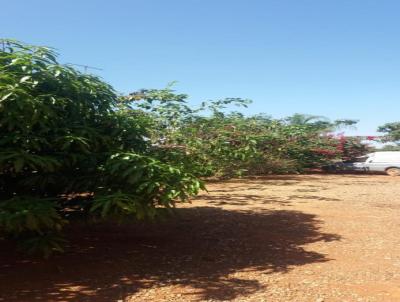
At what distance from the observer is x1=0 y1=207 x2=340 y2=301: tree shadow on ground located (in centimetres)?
391

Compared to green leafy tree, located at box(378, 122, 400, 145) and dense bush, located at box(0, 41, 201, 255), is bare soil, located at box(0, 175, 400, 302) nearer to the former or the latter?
dense bush, located at box(0, 41, 201, 255)

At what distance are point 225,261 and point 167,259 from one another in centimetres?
71

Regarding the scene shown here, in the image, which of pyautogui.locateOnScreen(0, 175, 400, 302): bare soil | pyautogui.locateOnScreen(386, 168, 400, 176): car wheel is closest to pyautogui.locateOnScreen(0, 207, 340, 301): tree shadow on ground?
pyautogui.locateOnScreen(0, 175, 400, 302): bare soil

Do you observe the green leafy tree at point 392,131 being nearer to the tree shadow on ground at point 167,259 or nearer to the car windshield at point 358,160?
the car windshield at point 358,160

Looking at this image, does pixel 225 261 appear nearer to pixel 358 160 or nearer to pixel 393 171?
pixel 393 171

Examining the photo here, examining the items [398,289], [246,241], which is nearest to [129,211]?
[246,241]

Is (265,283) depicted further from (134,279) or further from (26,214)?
(26,214)

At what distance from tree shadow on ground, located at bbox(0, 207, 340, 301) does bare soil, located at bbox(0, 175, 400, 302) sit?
1cm

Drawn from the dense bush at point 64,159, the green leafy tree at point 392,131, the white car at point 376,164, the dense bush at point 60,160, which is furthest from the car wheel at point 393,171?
the dense bush at point 60,160

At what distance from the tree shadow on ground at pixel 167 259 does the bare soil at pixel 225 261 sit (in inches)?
0.4

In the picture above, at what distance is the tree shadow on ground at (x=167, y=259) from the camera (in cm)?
391

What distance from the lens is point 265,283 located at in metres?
4.12

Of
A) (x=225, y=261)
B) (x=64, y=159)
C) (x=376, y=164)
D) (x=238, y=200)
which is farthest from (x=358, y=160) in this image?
(x=64, y=159)

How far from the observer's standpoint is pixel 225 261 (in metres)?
4.86
